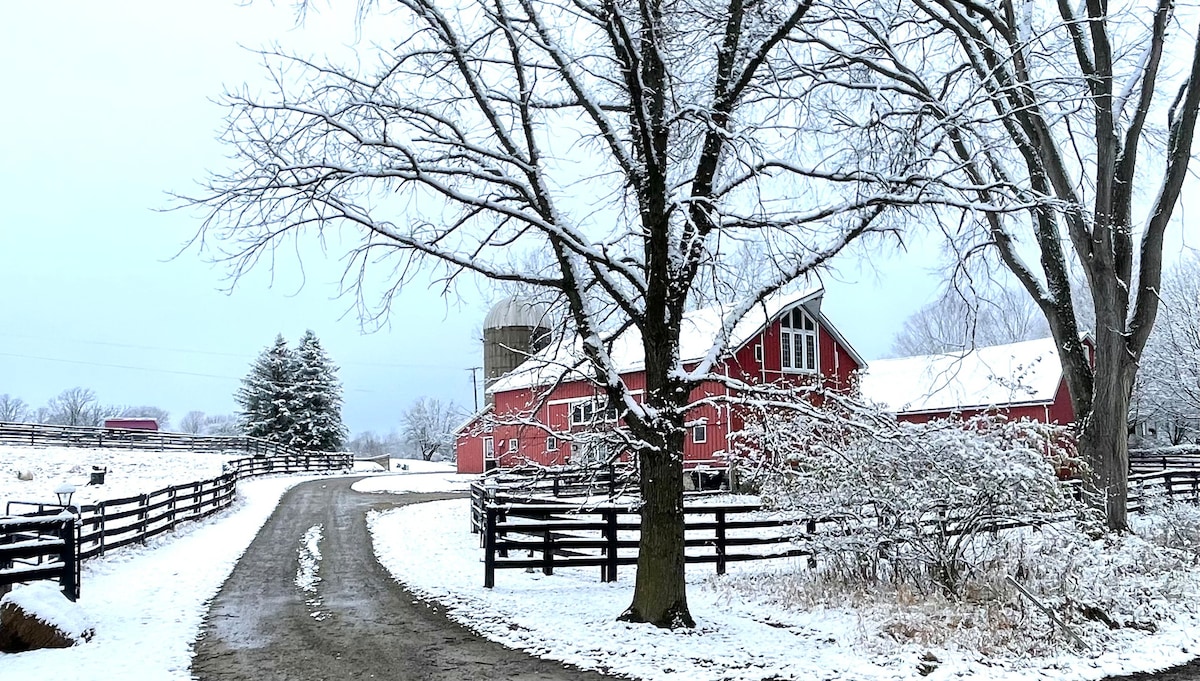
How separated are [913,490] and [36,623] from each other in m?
9.46

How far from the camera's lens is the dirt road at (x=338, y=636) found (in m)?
8.10

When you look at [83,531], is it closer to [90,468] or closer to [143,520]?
[143,520]

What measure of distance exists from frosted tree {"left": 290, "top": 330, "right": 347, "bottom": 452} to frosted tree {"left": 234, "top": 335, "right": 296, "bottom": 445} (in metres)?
0.34

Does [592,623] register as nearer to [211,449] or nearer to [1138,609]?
[1138,609]

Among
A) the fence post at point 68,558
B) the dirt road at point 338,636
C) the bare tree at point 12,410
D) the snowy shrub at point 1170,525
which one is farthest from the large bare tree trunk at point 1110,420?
the bare tree at point 12,410

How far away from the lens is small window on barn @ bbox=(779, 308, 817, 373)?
31.4 m

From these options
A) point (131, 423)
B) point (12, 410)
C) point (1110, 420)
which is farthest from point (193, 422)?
point (1110, 420)

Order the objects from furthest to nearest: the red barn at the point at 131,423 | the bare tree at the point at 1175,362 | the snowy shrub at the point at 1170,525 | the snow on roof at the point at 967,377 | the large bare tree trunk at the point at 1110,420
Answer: the red barn at the point at 131,423 < the bare tree at the point at 1175,362 < the snow on roof at the point at 967,377 < the large bare tree trunk at the point at 1110,420 < the snowy shrub at the point at 1170,525

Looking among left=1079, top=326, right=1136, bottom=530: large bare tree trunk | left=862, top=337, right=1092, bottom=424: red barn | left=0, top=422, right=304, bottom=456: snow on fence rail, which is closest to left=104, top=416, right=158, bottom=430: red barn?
left=0, top=422, right=304, bottom=456: snow on fence rail

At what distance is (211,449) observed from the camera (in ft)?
151

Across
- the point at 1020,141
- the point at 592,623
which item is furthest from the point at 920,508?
the point at 1020,141

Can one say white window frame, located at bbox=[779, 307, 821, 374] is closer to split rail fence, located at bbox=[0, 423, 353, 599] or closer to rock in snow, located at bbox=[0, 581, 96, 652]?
split rail fence, located at bbox=[0, 423, 353, 599]

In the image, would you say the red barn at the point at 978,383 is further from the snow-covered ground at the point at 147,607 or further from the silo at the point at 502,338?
the snow-covered ground at the point at 147,607

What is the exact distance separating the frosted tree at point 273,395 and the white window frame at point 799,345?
110 ft
